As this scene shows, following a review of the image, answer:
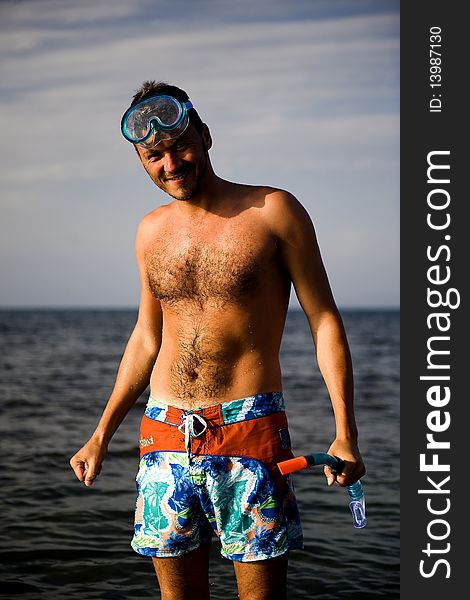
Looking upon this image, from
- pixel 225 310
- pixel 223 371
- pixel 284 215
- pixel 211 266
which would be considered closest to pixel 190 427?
pixel 223 371

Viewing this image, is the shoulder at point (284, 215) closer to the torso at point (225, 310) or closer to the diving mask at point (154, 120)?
the torso at point (225, 310)

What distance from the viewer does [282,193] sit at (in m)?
3.44

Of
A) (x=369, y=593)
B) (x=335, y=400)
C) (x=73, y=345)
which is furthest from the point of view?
(x=73, y=345)

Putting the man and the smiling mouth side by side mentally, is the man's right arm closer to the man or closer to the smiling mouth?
the man

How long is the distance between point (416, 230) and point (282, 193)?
1627 millimetres

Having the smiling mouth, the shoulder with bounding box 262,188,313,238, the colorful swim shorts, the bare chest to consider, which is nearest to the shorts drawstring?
the colorful swim shorts

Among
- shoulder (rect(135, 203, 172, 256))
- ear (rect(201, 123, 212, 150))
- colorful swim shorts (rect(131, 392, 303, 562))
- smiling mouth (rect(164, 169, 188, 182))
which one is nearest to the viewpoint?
colorful swim shorts (rect(131, 392, 303, 562))

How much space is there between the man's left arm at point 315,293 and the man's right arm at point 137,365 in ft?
2.08

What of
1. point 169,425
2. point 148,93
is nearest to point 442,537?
point 169,425

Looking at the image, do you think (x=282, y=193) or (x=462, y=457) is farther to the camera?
(x=462, y=457)

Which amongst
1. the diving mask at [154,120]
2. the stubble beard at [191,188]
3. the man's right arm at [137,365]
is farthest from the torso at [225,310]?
the diving mask at [154,120]

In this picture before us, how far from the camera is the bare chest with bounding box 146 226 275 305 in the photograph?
3.40 metres

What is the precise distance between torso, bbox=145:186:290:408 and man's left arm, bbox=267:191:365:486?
61 mm

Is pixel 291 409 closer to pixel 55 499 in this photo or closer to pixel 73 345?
pixel 55 499
